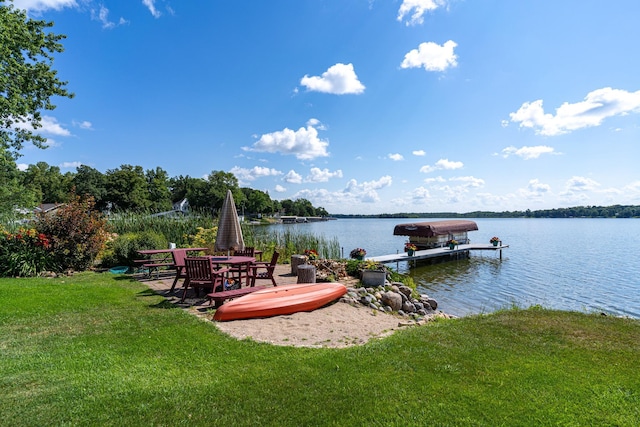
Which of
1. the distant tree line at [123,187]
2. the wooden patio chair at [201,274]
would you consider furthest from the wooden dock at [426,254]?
the distant tree line at [123,187]

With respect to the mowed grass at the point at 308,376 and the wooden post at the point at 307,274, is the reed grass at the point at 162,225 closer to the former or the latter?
the wooden post at the point at 307,274

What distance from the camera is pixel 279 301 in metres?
6.25

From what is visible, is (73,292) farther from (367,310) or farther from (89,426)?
(367,310)

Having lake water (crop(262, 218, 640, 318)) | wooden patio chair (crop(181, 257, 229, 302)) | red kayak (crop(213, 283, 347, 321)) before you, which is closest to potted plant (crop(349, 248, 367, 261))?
lake water (crop(262, 218, 640, 318))

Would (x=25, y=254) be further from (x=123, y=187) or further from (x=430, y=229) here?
(x=123, y=187)

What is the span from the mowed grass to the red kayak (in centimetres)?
62

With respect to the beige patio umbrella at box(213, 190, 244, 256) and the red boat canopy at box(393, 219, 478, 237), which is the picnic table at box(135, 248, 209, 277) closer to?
the beige patio umbrella at box(213, 190, 244, 256)

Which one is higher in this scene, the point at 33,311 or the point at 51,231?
the point at 51,231

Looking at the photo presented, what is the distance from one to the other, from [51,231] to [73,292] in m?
3.74

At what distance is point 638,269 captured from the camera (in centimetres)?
1802

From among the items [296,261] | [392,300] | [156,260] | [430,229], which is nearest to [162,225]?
[156,260]

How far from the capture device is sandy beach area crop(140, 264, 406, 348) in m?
4.83

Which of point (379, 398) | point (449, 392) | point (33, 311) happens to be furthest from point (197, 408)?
point (33, 311)

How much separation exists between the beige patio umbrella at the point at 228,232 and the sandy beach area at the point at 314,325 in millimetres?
1273
